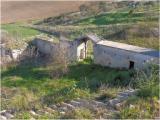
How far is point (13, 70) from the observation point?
19.6 metres

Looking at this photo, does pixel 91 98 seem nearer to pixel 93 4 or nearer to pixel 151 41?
pixel 151 41

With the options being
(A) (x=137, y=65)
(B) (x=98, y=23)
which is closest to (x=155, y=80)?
(A) (x=137, y=65)

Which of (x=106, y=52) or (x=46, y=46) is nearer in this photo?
(x=106, y=52)

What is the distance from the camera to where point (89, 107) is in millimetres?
7414

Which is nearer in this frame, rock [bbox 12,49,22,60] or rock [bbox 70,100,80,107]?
rock [bbox 70,100,80,107]

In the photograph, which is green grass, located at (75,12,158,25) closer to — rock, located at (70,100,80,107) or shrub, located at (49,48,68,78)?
shrub, located at (49,48,68,78)

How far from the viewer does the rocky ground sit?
713cm

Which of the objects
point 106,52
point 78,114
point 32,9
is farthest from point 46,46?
point 32,9

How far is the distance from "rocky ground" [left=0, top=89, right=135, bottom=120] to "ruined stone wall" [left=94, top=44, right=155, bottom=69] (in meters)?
9.05

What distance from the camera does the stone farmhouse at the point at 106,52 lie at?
17034 mm

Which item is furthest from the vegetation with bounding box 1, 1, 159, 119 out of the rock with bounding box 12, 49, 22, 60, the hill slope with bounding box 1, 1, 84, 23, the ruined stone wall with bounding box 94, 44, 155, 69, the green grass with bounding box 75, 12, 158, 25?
the hill slope with bounding box 1, 1, 84, 23

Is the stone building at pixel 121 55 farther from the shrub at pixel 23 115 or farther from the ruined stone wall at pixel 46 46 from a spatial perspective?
the shrub at pixel 23 115

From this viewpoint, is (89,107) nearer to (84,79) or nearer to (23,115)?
(23,115)

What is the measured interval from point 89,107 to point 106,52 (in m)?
11.9
